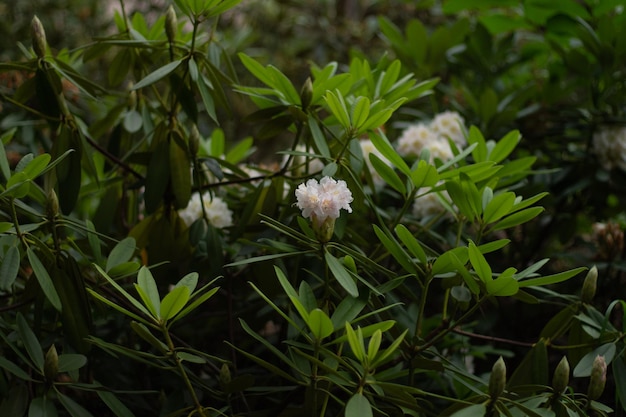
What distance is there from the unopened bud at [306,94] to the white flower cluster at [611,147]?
25.7 inches

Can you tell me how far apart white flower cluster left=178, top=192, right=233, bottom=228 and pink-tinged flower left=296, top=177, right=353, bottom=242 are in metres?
0.32

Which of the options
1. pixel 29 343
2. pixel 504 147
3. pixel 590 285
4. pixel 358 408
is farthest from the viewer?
pixel 504 147

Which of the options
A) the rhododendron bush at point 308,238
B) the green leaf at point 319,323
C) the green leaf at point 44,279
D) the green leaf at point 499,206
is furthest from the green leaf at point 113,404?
the green leaf at point 499,206

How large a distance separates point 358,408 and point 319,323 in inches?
→ 3.2

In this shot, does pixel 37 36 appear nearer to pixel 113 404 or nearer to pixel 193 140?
pixel 193 140

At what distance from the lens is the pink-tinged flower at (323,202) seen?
2.29 feet

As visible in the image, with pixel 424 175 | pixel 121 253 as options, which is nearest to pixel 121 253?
pixel 121 253

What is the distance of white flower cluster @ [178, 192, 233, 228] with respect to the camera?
101cm

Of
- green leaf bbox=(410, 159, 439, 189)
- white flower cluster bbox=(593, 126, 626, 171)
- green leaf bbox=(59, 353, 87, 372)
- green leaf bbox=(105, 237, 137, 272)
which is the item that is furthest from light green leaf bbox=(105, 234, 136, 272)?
white flower cluster bbox=(593, 126, 626, 171)

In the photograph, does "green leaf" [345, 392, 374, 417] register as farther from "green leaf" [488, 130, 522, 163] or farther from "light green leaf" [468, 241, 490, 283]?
"green leaf" [488, 130, 522, 163]

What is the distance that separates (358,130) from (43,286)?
1.24 feet

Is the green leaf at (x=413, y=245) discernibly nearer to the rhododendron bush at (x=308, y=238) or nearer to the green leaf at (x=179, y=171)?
the rhododendron bush at (x=308, y=238)

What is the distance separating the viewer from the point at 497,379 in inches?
25.2

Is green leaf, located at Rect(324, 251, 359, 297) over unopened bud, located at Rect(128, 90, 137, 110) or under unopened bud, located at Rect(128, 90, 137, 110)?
under
